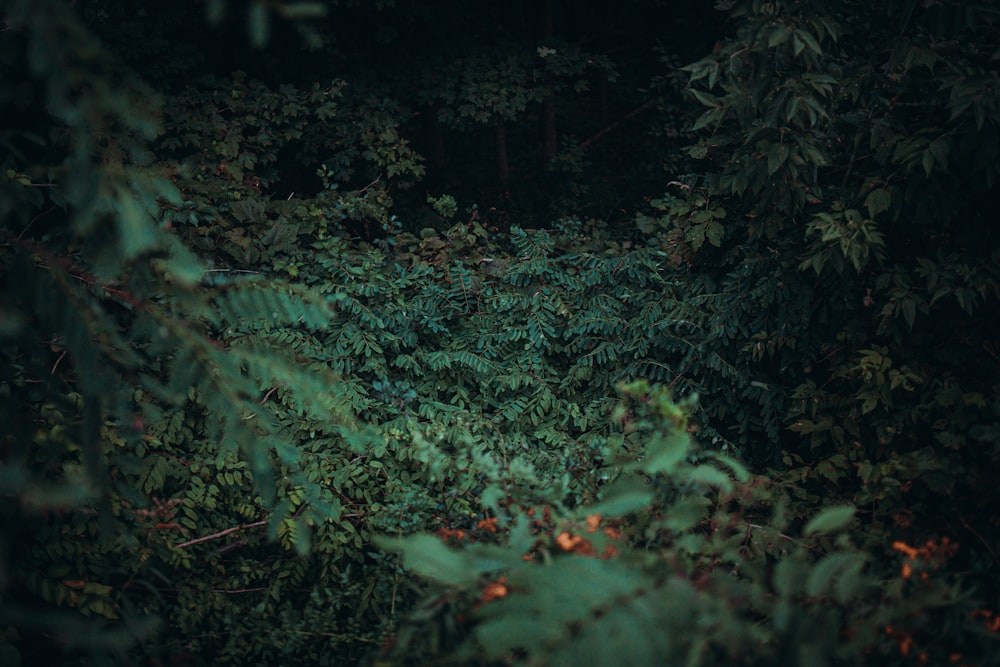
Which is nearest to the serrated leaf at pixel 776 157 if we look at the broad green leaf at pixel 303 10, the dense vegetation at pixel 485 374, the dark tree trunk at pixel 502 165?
the dense vegetation at pixel 485 374

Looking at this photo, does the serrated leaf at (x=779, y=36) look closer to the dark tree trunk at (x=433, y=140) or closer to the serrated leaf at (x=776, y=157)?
the serrated leaf at (x=776, y=157)

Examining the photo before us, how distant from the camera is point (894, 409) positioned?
3184mm

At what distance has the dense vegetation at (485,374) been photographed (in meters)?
1.53

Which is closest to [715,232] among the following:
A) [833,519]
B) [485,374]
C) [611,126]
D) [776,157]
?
[776,157]

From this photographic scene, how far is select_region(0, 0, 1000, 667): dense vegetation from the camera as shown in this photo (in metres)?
1.53

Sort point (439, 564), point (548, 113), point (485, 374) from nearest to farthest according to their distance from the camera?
point (439, 564), point (485, 374), point (548, 113)

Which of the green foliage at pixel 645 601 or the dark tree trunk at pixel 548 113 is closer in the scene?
the green foliage at pixel 645 601

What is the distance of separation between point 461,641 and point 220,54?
20.4ft

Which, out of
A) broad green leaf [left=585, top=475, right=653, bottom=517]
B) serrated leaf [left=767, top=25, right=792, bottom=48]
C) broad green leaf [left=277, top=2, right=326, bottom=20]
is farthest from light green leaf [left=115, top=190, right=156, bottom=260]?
serrated leaf [left=767, top=25, right=792, bottom=48]

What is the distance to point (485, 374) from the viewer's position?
4336mm

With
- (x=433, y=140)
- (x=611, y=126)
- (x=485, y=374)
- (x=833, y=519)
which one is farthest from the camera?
(x=611, y=126)

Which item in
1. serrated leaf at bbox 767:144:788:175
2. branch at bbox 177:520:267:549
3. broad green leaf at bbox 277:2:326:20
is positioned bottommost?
branch at bbox 177:520:267:549

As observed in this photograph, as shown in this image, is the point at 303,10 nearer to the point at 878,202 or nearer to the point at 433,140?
the point at 878,202

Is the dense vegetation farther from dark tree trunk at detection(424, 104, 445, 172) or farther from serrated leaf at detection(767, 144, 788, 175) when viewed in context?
dark tree trunk at detection(424, 104, 445, 172)
